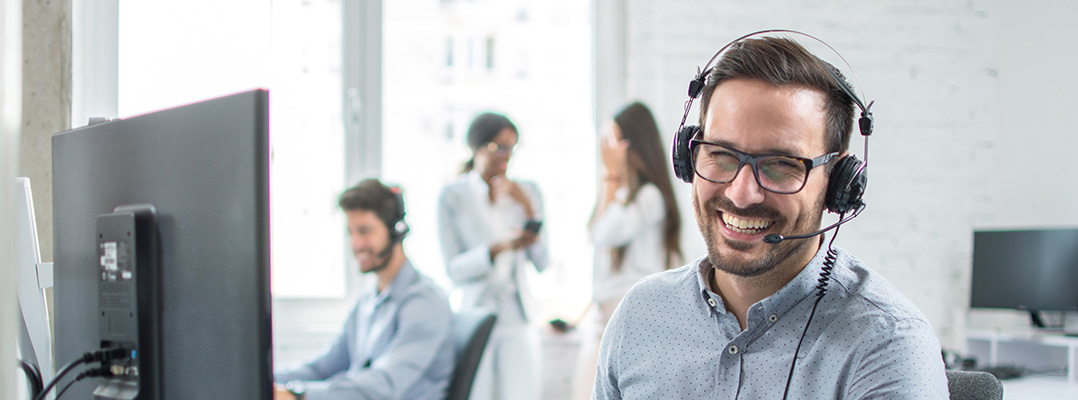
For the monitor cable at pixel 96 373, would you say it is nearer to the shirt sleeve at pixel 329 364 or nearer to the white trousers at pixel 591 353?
the shirt sleeve at pixel 329 364

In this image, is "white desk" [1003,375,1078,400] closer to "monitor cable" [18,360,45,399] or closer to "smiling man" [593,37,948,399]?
"smiling man" [593,37,948,399]

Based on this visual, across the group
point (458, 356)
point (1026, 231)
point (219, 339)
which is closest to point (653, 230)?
point (458, 356)

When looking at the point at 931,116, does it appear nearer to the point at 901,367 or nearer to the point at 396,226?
the point at 396,226

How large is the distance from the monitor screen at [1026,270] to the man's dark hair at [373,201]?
2.56 meters

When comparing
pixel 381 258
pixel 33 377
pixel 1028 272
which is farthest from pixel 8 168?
pixel 1028 272

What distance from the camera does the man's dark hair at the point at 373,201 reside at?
2293mm

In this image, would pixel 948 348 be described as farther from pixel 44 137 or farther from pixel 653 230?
pixel 44 137

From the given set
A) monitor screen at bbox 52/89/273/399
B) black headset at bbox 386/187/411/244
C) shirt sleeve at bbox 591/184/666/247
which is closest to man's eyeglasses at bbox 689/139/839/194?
monitor screen at bbox 52/89/273/399

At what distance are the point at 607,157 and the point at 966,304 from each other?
208 centimetres

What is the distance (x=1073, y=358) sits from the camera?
286 cm

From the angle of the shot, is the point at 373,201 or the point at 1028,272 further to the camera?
the point at 1028,272

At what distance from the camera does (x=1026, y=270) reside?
10.5 ft

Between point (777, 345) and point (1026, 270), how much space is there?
278 cm

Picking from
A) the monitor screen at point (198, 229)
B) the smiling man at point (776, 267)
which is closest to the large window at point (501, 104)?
the smiling man at point (776, 267)
